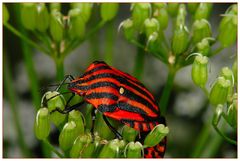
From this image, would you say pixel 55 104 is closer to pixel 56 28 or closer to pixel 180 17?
pixel 56 28

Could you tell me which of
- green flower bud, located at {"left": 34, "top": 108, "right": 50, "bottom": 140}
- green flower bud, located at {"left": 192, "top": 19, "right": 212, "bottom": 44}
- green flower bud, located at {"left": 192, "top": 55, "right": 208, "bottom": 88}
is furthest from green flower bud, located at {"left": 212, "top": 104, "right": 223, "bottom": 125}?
green flower bud, located at {"left": 34, "top": 108, "right": 50, "bottom": 140}

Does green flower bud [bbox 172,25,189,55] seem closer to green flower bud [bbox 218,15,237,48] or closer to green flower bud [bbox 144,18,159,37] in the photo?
green flower bud [bbox 144,18,159,37]

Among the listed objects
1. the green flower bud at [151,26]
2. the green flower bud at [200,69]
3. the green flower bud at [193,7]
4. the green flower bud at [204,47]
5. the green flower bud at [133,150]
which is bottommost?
the green flower bud at [133,150]

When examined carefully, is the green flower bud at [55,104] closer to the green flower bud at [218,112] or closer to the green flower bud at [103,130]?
the green flower bud at [103,130]

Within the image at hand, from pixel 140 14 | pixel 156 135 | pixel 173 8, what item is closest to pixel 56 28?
pixel 140 14

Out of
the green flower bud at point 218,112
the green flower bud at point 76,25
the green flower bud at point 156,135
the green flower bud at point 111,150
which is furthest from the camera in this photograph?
the green flower bud at point 76,25

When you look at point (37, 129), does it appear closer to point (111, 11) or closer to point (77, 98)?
point (77, 98)

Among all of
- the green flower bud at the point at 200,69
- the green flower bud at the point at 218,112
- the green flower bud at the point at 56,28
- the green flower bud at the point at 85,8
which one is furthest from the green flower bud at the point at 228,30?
the green flower bud at the point at 56,28
